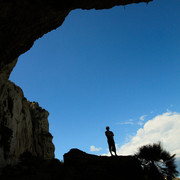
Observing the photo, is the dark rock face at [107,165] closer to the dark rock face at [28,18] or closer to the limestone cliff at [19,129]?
the limestone cliff at [19,129]

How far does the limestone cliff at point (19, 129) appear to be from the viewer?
13.0 meters

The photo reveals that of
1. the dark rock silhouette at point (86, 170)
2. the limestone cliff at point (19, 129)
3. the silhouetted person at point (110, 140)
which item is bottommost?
the dark rock silhouette at point (86, 170)

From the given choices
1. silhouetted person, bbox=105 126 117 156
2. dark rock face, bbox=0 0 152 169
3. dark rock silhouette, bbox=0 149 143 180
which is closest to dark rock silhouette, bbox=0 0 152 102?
dark rock face, bbox=0 0 152 169

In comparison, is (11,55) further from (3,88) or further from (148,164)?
(148,164)

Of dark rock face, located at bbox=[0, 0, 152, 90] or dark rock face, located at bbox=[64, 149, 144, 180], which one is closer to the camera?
dark rock face, located at bbox=[0, 0, 152, 90]

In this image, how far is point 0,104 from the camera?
1320 cm

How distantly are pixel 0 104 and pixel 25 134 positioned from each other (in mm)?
9113

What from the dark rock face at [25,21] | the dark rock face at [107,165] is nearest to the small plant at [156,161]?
the dark rock face at [107,165]

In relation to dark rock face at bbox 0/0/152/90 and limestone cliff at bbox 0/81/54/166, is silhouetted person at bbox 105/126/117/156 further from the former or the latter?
dark rock face at bbox 0/0/152/90

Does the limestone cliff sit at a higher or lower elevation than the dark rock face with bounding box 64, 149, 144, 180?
higher

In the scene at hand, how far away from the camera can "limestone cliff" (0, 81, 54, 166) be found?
42.6 feet

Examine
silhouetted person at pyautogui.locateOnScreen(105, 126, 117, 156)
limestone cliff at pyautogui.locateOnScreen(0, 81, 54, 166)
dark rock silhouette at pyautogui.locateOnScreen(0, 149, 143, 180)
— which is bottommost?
dark rock silhouette at pyautogui.locateOnScreen(0, 149, 143, 180)

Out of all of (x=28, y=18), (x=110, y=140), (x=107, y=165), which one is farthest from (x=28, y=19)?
(x=110, y=140)

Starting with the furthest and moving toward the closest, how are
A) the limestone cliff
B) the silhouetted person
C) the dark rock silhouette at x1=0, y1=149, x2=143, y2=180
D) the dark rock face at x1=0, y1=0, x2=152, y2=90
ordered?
the limestone cliff
the silhouetted person
the dark rock silhouette at x1=0, y1=149, x2=143, y2=180
the dark rock face at x1=0, y1=0, x2=152, y2=90
